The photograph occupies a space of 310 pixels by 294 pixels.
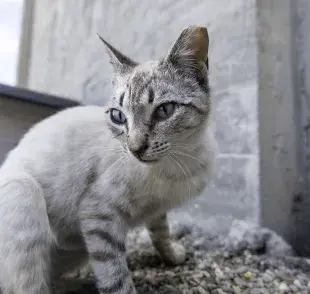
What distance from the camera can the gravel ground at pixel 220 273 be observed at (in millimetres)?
1524

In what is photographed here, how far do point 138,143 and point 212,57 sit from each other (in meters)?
1.25

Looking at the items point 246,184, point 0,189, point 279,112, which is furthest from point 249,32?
point 0,189

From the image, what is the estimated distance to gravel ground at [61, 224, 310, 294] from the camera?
152 cm

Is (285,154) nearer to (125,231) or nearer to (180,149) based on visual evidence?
(180,149)

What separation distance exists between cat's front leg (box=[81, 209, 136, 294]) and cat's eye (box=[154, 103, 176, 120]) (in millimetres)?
408

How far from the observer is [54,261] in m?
1.57

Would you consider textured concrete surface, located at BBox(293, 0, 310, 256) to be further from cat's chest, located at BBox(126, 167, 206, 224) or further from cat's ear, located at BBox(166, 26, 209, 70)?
cat's ear, located at BBox(166, 26, 209, 70)

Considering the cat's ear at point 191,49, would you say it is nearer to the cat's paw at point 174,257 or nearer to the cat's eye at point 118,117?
the cat's eye at point 118,117

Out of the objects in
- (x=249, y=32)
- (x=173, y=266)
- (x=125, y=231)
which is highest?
(x=249, y=32)

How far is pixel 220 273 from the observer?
1.68m

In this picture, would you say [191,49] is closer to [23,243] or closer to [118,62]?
[118,62]

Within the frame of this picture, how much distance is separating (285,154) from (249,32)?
73cm

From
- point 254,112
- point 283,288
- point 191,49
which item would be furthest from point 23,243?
point 254,112

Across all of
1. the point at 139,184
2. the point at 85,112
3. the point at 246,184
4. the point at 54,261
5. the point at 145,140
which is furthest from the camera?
the point at 246,184
